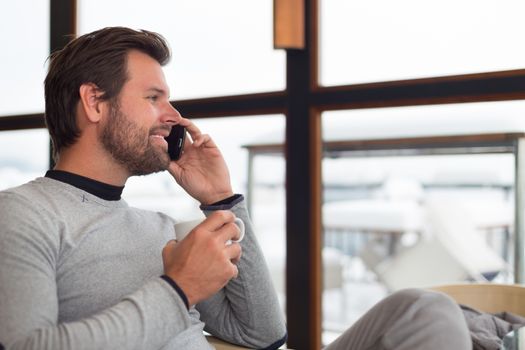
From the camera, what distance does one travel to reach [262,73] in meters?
2.63

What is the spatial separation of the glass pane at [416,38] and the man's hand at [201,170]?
875mm

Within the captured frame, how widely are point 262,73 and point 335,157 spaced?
47 centimetres

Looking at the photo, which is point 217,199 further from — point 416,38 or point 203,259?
point 416,38

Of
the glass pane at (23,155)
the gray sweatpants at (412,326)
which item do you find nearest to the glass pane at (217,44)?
the glass pane at (23,155)

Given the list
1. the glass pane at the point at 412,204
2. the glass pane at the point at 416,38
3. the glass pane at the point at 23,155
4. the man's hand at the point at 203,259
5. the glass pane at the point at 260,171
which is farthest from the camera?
the glass pane at the point at 23,155

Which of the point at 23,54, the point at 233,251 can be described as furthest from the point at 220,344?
the point at 23,54

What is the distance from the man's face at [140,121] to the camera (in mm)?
1522

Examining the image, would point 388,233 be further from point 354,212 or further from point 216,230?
point 216,230

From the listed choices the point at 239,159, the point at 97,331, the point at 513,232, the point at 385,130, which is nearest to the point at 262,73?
the point at 239,159

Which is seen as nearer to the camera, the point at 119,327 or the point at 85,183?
the point at 119,327

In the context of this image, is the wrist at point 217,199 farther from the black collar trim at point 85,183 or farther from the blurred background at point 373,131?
the blurred background at point 373,131

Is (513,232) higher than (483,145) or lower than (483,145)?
lower

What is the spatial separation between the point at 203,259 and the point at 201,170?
53 cm

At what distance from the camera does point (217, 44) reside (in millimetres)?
2764
